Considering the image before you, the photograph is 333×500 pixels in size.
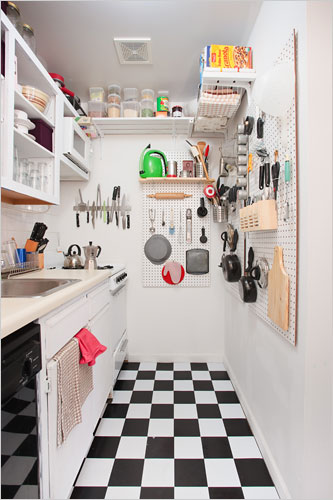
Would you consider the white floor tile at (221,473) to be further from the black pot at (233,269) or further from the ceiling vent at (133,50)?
the ceiling vent at (133,50)

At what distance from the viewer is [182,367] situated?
2537 mm

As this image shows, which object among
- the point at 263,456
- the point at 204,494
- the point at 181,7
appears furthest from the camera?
the point at 181,7

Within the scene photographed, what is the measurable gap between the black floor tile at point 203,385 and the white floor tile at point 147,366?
1.50 feet

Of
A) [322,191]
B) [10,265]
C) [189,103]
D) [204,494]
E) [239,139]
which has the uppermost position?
[189,103]

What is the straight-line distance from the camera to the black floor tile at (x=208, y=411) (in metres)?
1.83

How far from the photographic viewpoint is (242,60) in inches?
68.3

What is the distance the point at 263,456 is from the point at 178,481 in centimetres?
50

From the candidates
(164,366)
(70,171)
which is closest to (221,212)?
Result: (70,171)

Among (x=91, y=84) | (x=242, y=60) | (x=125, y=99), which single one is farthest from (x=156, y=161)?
(x=242, y=60)

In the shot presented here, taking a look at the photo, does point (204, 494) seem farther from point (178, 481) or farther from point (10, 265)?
point (10, 265)

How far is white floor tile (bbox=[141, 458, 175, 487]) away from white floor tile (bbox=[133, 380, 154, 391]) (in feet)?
2.31

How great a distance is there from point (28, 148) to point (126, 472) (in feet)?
6.32

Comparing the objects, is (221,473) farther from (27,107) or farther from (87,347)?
(27,107)

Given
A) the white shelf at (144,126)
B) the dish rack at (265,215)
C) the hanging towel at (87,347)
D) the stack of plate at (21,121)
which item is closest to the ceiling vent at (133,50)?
the white shelf at (144,126)
